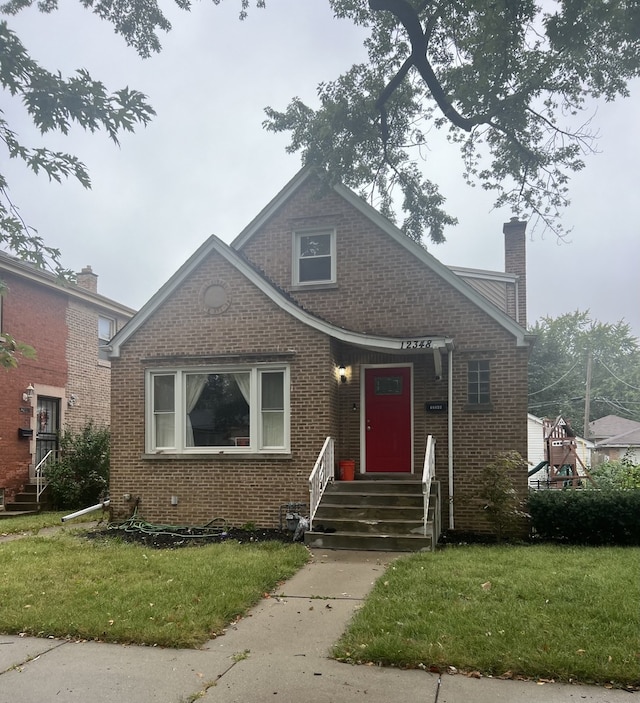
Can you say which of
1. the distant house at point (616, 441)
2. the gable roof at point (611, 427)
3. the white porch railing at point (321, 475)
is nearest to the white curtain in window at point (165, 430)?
the white porch railing at point (321, 475)

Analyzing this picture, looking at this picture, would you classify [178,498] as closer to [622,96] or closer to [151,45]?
[151,45]

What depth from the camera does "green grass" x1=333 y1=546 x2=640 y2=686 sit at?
4617 millimetres

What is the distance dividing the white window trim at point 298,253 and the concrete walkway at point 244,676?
781 centimetres

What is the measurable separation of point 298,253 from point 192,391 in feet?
12.0

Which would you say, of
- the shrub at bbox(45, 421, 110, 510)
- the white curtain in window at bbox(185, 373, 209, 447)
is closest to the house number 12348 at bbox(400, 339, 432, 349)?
the white curtain in window at bbox(185, 373, 209, 447)

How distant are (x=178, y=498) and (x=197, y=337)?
300 centimetres

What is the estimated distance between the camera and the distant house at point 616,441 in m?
30.7

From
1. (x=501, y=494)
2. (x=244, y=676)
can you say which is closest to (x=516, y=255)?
(x=501, y=494)

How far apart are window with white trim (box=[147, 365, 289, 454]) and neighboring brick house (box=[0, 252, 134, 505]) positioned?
381cm

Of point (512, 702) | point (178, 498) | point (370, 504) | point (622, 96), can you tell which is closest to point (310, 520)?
point (370, 504)

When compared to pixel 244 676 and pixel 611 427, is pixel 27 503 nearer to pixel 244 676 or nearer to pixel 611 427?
pixel 244 676

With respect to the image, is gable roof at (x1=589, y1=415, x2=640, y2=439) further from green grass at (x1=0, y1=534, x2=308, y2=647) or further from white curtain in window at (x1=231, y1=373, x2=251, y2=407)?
green grass at (x1=0, y1=534, x2=308, y2=647)

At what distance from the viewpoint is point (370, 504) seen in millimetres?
10211

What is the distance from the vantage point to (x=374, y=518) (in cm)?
983
